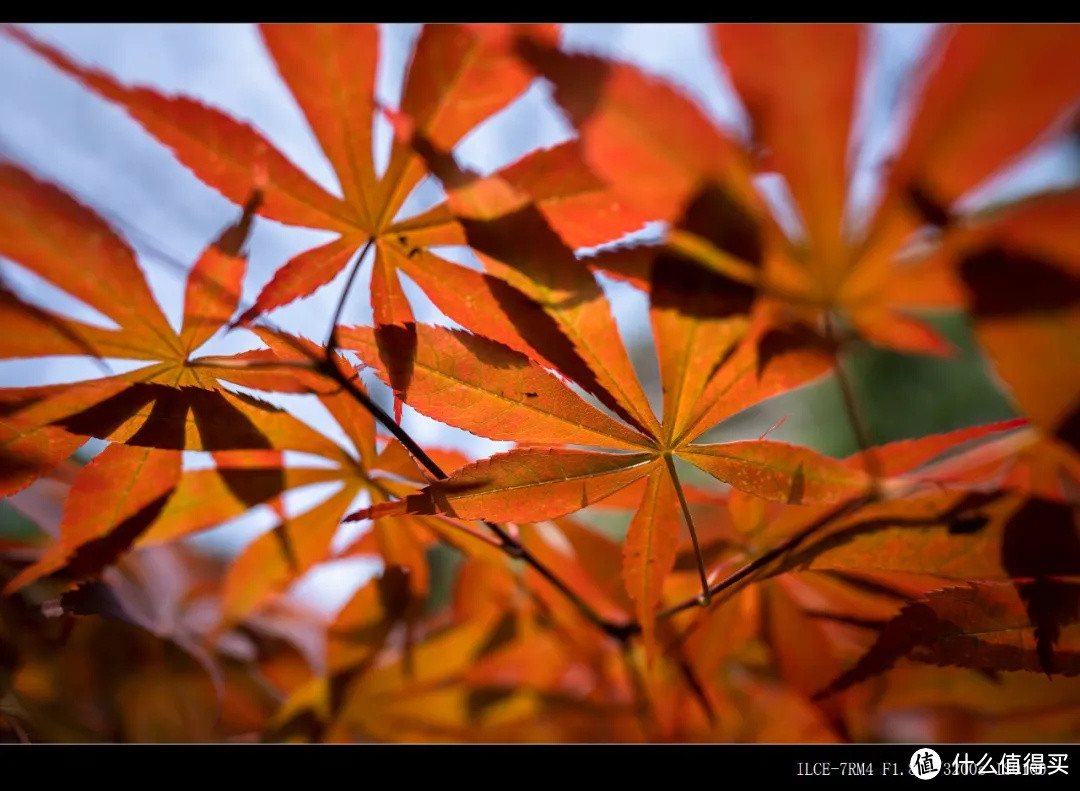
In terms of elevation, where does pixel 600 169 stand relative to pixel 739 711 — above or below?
above

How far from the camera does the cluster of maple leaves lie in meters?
0.28

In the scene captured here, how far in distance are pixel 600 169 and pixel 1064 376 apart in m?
0.22

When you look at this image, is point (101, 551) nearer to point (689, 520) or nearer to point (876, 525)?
point (689, 520)

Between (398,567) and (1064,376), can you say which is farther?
(398,567)

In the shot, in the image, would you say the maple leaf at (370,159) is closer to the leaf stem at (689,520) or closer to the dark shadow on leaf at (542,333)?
the dark shadow on leaf at (542,333)

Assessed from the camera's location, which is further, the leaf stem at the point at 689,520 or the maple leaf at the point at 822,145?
the leaf stem at the point at 689,520

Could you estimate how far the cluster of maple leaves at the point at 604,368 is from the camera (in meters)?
0.28

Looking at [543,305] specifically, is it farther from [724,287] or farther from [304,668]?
[304,668]

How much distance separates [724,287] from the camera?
0.32 metres

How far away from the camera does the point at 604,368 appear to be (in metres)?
0.39

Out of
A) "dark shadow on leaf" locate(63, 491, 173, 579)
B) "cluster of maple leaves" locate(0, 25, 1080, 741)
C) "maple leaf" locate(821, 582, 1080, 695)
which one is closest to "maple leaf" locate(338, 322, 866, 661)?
"cluster of maple leaves" locate(0, 25, 1080, 741)

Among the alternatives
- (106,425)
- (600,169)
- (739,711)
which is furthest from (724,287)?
(739,711)

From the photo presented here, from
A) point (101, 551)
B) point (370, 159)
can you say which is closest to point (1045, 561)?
point (370, 159)

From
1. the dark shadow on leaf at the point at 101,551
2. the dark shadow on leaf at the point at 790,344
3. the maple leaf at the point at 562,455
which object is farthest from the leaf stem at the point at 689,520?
the dark shadow on leaf at the point at 101,551
